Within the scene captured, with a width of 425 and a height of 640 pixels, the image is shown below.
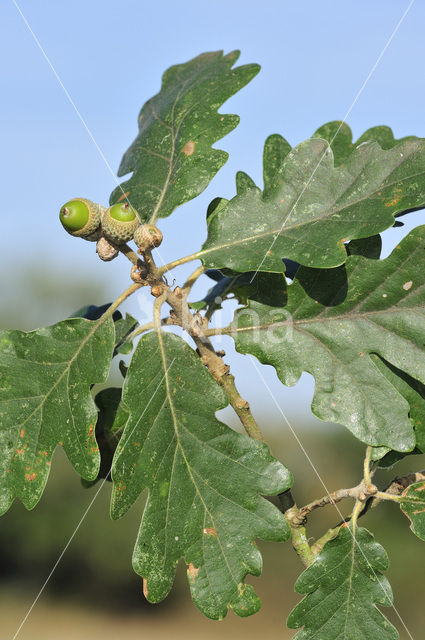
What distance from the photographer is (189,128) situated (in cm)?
156

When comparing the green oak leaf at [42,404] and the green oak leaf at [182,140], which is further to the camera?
the green oak leaf at [182,140]

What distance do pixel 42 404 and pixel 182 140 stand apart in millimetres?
704

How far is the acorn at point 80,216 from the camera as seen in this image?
1331mm

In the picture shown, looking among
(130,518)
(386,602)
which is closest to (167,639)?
(130,518)

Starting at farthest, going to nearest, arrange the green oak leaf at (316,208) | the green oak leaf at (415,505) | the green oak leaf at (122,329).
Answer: the green oak leaf at (122,329) → the green oak leaf at (415,505) → the green oak leaf at (316,208)

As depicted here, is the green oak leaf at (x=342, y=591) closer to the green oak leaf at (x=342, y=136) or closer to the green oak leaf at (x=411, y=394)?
the green oak leaf at (x=411, y=394)

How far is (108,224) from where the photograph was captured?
4.40ft

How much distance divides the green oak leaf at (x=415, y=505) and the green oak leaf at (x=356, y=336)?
0.21 metres

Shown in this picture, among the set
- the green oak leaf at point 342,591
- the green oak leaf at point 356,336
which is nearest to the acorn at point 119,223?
the green oak leaf at point 356,336

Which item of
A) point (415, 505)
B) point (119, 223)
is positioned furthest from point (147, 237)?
point (415, 505)

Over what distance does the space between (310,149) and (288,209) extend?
0.47 ft

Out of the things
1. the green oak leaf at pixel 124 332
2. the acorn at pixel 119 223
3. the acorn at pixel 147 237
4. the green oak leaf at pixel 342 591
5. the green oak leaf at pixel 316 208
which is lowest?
the green oak leaf at pixel 342 591

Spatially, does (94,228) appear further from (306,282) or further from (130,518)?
(130,518)

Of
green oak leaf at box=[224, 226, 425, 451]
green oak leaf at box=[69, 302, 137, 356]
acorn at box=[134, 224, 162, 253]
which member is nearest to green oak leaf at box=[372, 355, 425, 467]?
green oak leaf at box=[224, 226, 425, 451]
